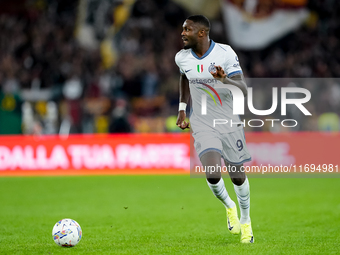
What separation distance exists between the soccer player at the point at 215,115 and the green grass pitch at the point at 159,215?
0.55m

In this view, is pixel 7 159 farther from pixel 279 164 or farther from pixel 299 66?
pixel 299 66

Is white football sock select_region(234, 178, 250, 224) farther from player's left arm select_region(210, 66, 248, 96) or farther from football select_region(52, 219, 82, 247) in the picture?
football select_region(52, 219, 82, 247)

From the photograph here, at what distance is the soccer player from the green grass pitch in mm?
552

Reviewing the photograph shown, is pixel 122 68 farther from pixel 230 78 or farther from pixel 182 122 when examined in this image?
pixel 230 78

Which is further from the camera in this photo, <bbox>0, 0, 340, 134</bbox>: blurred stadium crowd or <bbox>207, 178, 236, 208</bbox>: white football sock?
<bbox>0, 0, 340, 134</bbox>: blurred stadium crowd

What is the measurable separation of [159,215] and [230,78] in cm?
385

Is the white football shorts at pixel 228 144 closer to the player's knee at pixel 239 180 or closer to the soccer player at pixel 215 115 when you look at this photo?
the soccer player at pixel 215 115

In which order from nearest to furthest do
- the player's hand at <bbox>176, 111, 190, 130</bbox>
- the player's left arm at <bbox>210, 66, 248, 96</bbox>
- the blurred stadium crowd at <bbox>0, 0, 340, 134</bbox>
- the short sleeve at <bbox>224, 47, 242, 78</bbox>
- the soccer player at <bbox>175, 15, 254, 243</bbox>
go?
the player's left arm at <bbox>210, 66, 248, 96</bbox>, the short sleeve at <bbox>224, 47, 242, 78</bbox>, the soccer player at <bbox>175, 15, 254, 243</bbox>, the player's hand at <bbox>176, 111, 190, 130</bbox>, the blurred stadium crowd at <bbox>0, 0, 340, 134</bbox>

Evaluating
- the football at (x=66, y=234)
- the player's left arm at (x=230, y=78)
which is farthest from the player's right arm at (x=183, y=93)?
the football at (x=66, y=234)

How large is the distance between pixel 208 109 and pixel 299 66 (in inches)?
576

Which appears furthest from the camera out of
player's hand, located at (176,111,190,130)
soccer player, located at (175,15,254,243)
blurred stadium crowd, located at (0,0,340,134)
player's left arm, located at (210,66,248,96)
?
blurred stadium crowd, located at (0,0,340,134)

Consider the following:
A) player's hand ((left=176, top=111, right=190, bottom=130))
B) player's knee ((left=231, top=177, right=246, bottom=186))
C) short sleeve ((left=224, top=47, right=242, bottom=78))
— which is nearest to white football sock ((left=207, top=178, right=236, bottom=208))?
player's knee ((left=231, top=177, right=246, bottom=186))

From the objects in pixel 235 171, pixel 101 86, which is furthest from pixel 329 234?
pixel 101 86

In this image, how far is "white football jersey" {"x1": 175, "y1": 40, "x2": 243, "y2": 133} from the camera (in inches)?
269
